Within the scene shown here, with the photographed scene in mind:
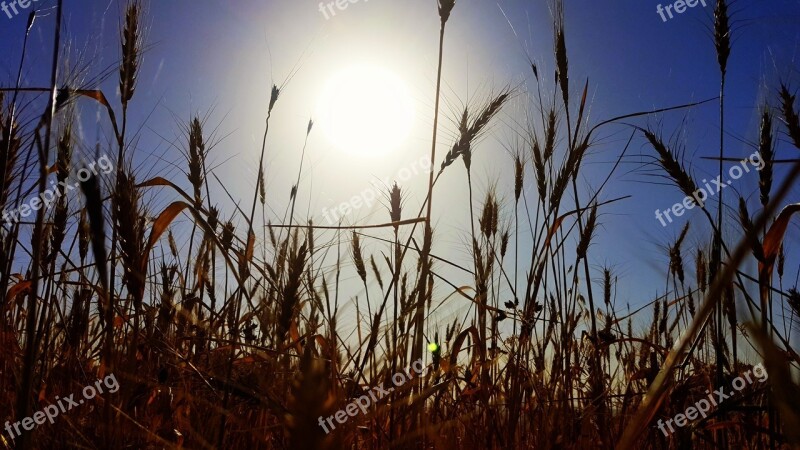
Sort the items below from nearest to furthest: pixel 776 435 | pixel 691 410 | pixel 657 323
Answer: pixel 776 435 → pixel 691 410 → pixel 657 323

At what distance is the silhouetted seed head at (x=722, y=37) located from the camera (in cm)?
254

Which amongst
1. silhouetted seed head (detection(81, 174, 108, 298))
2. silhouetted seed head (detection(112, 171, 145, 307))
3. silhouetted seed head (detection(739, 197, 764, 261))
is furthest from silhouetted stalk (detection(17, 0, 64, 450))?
silhouetted seed head (detection(739, 197, 764, 261))

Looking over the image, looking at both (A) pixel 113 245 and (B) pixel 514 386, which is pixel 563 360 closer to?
(B) pixel 514 386

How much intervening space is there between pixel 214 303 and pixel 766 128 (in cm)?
277

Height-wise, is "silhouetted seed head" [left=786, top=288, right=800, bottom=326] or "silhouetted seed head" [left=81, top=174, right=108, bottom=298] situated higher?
"silhouetted seed head" [left=786, top=288, right=800, bottom=326]

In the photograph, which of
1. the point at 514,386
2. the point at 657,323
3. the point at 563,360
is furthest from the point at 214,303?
the point at 657,323

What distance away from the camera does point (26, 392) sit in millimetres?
1039

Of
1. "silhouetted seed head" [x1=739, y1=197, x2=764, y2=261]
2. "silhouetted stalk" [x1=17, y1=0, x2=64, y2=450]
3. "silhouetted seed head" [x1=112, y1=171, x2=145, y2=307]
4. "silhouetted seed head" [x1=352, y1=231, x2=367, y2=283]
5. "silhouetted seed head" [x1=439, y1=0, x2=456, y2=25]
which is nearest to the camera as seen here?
"silhouetted stalk" [x1=17, y1=0, x2=64, y2=450]

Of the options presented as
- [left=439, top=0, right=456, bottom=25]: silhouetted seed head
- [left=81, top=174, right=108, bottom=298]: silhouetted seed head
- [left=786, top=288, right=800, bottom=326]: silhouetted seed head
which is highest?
[left=439, top=0, right=456, bottom=25]: silhouetted seed head

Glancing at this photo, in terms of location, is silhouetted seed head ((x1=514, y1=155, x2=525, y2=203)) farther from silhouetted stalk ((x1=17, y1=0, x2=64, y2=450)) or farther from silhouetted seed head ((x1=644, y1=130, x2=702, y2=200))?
silhouetted stalk ((x1=17, y1=0, x2=64, y2=450))

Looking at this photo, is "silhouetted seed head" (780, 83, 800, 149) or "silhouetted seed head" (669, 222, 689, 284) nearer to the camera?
"silhouetted seed head" (780, 83, 800, 149)

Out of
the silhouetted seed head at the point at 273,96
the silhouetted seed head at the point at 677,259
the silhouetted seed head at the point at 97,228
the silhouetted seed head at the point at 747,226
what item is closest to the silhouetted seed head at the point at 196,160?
the silhouetted seed head at the point at 273,96

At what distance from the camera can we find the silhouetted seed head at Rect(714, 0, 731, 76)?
2.54m

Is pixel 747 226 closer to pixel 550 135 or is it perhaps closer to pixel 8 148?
pixel 550 135
